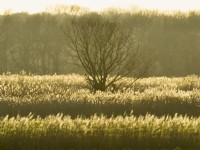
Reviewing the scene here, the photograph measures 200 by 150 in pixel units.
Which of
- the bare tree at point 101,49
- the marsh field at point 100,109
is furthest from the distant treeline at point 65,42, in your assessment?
the bare tree at point 101,49

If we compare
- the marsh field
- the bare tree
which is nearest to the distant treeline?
the marsh field

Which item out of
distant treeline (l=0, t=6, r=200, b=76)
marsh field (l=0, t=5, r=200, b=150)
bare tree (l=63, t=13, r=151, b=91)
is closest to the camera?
marsh field (l=0, t=5, r=200, b=150)

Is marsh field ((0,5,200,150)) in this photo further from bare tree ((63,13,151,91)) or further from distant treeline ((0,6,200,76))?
distant treeline ((0,6,200,76))

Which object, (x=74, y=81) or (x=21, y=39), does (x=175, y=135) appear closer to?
(x=74, y=81)

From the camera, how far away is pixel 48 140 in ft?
46.3

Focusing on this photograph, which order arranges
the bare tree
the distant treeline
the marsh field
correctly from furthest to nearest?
1. the distant treeline
2. the bare tree
3. the marsh field

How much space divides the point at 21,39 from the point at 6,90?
34.4 metres

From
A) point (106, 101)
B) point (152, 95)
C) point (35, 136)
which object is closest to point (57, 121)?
point (35, 136)

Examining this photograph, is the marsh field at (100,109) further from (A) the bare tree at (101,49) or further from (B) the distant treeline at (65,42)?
(B) the distant treeline at (65,42)

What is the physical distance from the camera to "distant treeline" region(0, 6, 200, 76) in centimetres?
5347

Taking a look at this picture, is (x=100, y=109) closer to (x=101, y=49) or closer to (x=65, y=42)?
(x=101, y=49)

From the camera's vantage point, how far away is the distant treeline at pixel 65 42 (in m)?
53.5

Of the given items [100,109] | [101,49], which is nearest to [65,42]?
[101,49]

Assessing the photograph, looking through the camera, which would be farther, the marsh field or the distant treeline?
the distant treeline
